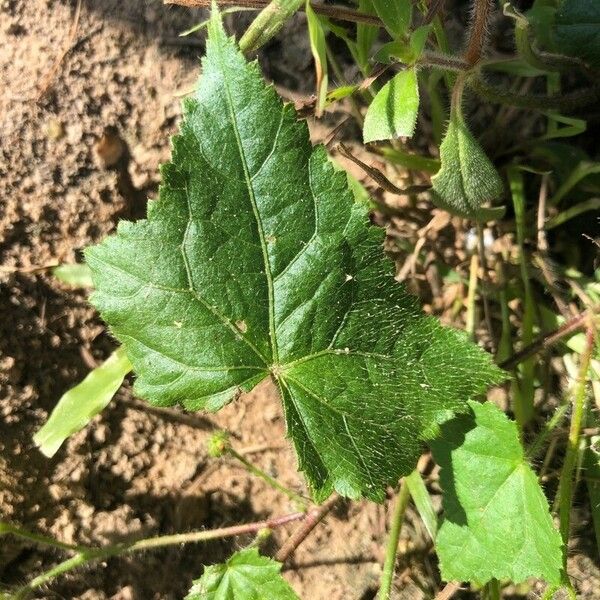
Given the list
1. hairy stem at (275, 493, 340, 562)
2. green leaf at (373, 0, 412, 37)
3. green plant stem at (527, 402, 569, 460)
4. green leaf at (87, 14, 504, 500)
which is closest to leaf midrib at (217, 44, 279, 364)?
green leaf at (87, 14, 504, 500)

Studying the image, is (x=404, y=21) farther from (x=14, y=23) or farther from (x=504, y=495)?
(x=14, y=23)

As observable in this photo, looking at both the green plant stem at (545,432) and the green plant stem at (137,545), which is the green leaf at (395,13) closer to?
the green plant stem at (545,432)

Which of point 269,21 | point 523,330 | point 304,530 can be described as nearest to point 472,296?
point 523,330

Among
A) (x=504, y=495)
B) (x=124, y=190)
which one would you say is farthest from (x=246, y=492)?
(x=124, y=190)

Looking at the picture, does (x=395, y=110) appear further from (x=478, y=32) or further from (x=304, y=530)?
A: (x=304, y=530)

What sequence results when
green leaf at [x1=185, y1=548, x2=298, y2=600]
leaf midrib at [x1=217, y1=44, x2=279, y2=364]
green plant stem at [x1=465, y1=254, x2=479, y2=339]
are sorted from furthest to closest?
green plant stem at [x1=465, y1=254, x2=479, y2=339]
green leaf at [x1=185, y1=548, x2=298, y2=600]
leaf midrib at [x1=217, y1=44, x2=279, y2=364]

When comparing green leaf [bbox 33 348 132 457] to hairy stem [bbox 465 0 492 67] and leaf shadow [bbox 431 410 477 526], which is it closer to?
leaf shadow [bbox 431 410 477 526]
